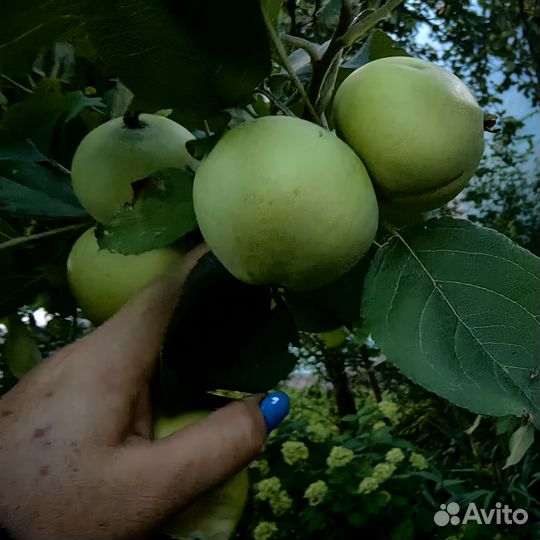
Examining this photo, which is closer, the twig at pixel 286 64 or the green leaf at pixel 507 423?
the twig at pixel 286 64

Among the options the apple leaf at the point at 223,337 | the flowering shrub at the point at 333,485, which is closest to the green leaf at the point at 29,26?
the apple leaf at the point at 223,337

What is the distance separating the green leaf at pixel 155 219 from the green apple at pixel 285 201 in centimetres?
5

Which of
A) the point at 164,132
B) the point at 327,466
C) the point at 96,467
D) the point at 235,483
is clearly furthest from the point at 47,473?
the point at 327,466

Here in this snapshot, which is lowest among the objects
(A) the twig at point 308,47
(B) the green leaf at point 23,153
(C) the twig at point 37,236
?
(C) the twig at point 37,236

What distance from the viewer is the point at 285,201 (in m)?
0.42

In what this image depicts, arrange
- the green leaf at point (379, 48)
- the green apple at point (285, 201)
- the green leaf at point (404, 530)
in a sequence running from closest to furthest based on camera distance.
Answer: the green apple at point (285, 201) < the green leaf at point (379, 48) < the green leaf at point (404, 530)

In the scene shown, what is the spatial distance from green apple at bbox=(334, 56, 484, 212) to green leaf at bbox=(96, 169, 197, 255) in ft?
0.40

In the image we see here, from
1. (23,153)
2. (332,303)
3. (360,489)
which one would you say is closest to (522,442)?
(332,303)

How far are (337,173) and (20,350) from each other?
20.1 inches

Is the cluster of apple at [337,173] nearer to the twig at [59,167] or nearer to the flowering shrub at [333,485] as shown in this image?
the twig at [59,167]

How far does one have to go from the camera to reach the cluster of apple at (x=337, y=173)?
421 mm

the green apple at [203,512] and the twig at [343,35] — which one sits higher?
the twig at [343,35]

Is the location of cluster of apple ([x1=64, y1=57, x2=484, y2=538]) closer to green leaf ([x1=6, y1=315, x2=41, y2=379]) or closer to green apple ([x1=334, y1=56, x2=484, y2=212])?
green apple ([x1=334, y1=56, x2=484, y2=212])

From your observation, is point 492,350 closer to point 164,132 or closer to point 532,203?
point 164,132
